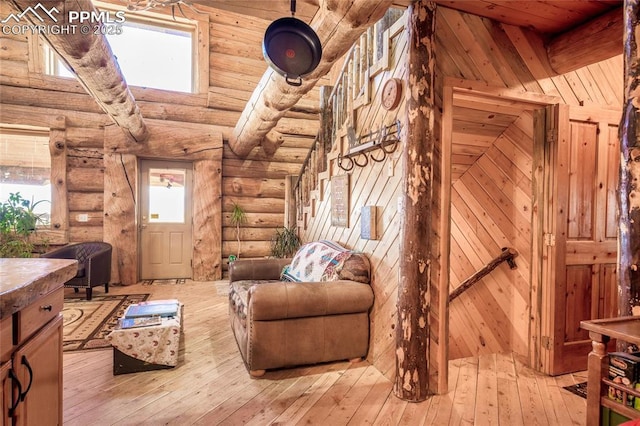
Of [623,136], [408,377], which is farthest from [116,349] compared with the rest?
[623,136]

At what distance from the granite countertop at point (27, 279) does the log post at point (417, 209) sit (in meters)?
1.84

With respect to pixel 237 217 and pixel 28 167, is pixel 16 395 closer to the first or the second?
pixel 237 217

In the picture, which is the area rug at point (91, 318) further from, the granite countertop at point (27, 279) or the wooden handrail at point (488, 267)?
the wooden handrail at point (488, 267)

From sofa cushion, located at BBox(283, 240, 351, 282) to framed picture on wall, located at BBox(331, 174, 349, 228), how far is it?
26cm

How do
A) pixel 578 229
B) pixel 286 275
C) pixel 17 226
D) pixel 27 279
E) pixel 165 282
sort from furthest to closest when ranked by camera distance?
pixel 165 282 < pixel 17 226 < pixel 286 275 < pixel 578 229 < pixel 27 279

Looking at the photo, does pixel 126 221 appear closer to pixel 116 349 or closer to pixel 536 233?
pixel 116 349

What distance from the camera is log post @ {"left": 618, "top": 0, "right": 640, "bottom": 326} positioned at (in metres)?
1.53

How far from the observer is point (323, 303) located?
2576 mm

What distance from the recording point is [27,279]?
112 cm

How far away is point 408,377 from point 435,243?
2.92 feet

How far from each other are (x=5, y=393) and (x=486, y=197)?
3.54 m

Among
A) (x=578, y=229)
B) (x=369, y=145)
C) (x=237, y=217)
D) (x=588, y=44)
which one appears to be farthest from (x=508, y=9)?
(x=237, y=217)

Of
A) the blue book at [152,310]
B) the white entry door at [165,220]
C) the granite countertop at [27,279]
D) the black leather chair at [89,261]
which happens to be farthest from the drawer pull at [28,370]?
the white entry door at [165,220]

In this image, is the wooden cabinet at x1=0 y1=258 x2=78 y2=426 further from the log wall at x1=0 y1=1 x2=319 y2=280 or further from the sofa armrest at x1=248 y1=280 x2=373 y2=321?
the log wall at x1=0 y1=1 x2=319 y2=280
